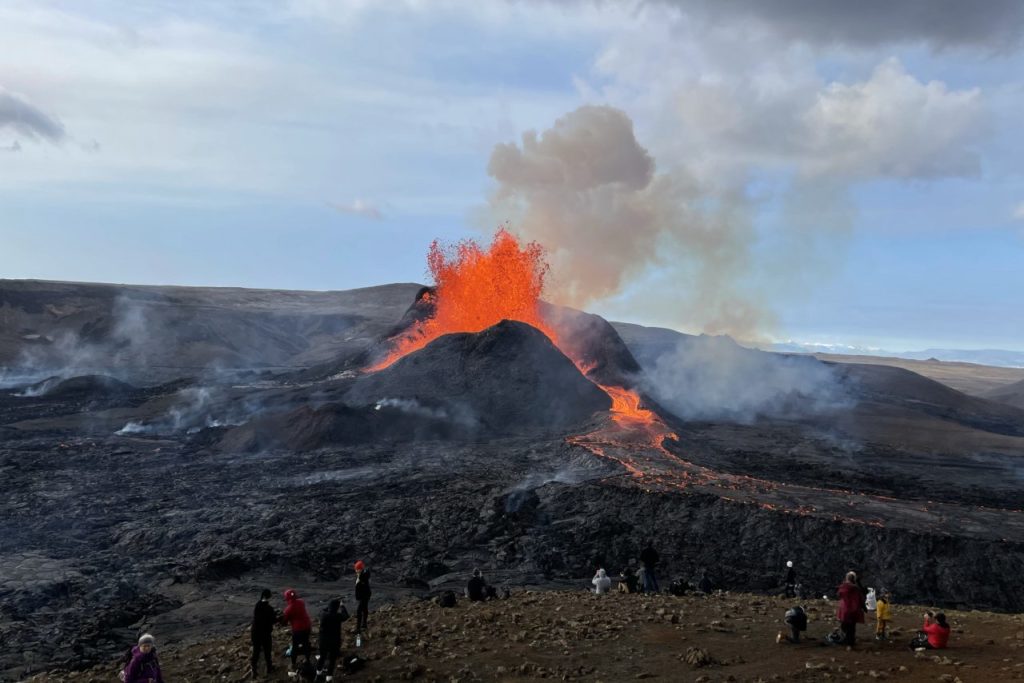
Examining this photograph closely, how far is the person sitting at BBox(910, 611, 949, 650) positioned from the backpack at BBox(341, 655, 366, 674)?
10.4 metres

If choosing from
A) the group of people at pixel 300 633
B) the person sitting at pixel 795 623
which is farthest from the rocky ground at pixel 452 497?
the person sitting at pixel 795 623

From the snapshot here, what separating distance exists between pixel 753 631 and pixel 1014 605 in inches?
611

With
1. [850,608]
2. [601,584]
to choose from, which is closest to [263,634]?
[601,584]

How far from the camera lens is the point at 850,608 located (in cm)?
1505

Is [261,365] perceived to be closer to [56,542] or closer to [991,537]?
[56,542]

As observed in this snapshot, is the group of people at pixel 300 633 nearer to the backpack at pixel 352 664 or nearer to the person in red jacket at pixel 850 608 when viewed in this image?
the backpack at pixel 352 664

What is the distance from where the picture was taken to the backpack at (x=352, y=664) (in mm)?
14773

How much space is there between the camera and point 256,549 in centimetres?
2917

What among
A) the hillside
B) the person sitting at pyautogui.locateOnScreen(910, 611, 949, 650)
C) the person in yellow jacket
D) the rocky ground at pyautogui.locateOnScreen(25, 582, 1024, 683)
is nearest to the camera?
the rocky ground at pyautogui.locateOnScreen(25, 582, 1024, 683)

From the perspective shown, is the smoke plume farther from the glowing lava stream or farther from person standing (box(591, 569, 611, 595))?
person standing (box(591, 569, 611, 595))

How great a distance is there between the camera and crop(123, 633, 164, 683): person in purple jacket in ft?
39.1

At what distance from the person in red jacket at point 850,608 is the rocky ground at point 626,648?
0.33 metres

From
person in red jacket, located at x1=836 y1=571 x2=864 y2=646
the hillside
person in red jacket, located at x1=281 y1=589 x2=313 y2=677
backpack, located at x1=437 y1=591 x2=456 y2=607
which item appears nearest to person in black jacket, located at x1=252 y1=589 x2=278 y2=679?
person in red jacket, located at x1=281 y1=589 x2=313 y2=677

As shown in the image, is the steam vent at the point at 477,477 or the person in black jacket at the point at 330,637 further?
the steam vent at the point at 477,477
